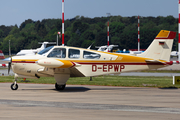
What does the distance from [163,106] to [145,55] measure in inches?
215

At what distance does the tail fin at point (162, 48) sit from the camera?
14664mm

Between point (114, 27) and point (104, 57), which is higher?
point (114, 27)

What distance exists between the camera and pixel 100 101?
10.7 meters

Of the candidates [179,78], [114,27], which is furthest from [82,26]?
[179,78]

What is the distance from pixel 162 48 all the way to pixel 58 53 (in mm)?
5456

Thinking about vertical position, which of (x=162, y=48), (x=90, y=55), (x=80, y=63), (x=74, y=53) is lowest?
(x=80, y=63)

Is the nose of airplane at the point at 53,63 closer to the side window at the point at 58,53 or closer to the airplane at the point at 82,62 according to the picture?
the airplane at the point at 82,62

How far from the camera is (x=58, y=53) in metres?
13.8

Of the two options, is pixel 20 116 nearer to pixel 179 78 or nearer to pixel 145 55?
pixel 145 55

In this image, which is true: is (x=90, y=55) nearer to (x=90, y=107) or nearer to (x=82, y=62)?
(x=82, y=62)

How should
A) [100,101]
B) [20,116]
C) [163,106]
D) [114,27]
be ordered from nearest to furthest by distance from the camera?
[20,116] → [163,106] → [100,101] → [114,27]

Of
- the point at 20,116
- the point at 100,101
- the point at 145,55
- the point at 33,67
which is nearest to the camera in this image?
the point at 20,116

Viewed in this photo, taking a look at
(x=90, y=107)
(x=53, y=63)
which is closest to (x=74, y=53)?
(x=53, y=63)

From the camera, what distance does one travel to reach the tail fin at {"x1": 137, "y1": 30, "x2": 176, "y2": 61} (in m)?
14.7
